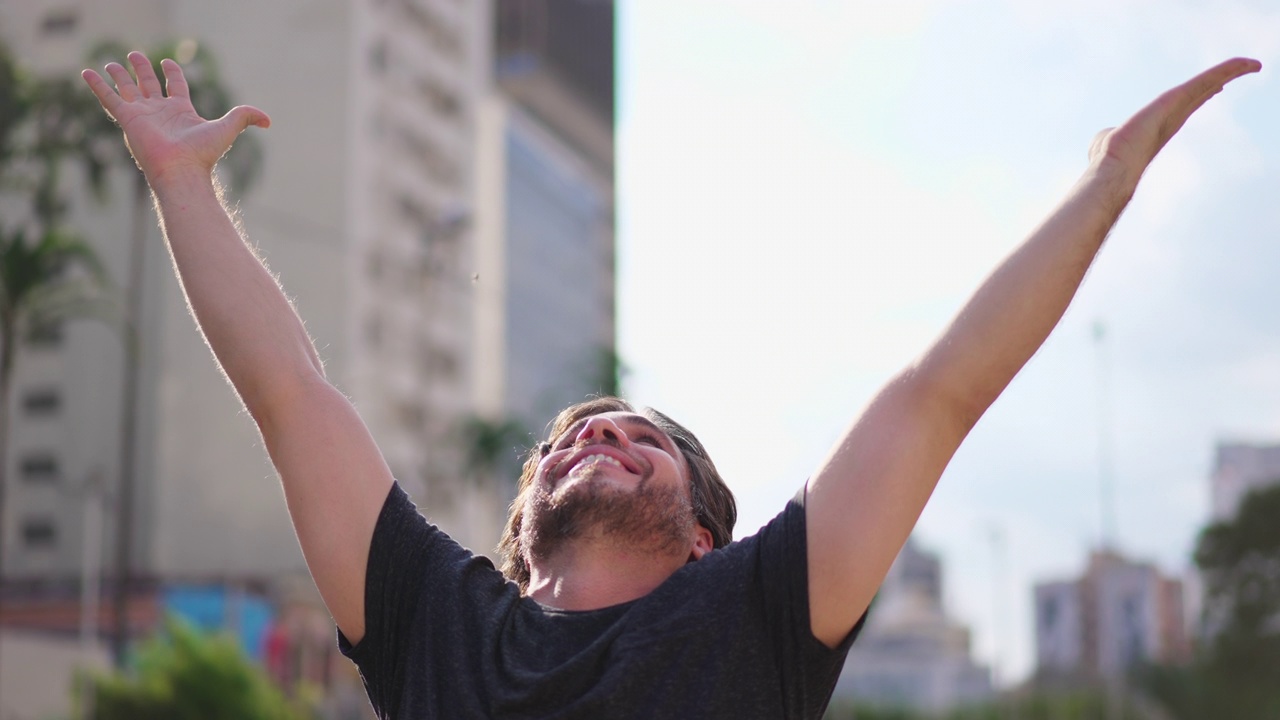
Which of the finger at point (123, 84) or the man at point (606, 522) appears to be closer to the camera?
the man at point (606, 522)

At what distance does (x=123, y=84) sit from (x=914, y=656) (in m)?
151

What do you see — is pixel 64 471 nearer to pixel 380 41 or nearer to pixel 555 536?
pixel 380 41

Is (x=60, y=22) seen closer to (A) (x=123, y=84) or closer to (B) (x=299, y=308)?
(B) (x=299, y=308)

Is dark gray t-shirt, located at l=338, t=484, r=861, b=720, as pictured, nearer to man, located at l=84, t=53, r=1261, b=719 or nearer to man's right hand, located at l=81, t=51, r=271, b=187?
man, located at l=84, t=53, r=1261, b=719

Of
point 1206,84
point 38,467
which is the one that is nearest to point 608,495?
point 1206,84

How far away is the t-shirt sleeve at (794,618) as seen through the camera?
3.00 meters

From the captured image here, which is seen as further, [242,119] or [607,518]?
[242,119]

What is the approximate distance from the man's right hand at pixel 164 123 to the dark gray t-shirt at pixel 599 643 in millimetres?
868

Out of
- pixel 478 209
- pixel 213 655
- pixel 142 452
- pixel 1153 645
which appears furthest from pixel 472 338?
pixel 1153 645

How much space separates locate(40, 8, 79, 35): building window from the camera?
2911 inches

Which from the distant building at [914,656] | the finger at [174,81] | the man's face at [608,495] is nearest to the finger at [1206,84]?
the man's face at [608,495]

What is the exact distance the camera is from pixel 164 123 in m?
3.58

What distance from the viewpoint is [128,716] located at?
31.0 m

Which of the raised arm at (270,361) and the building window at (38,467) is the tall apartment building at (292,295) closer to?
the building window at (38,467)
